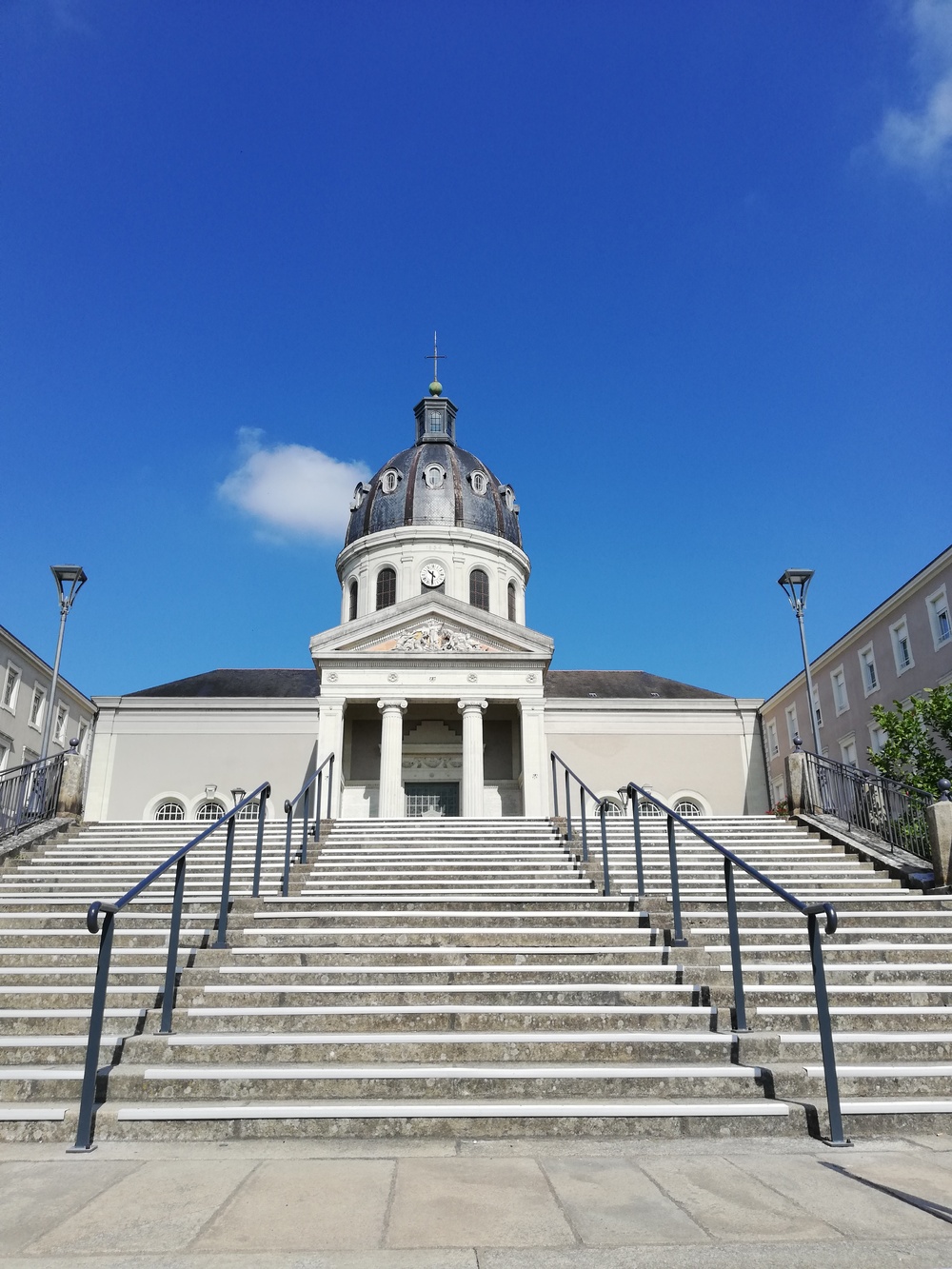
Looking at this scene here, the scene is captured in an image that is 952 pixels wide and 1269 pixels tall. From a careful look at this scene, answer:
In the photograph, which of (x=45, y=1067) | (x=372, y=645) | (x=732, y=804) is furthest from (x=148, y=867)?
(x=732, y=804)

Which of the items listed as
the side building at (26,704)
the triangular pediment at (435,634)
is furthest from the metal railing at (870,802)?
the side building at (26,704)

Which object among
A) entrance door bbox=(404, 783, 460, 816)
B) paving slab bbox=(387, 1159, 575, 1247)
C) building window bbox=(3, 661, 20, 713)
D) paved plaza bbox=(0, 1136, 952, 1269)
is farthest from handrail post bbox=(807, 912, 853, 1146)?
building window bbox=(3, 661, 20, 713)

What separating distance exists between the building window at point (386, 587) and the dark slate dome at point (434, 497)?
2329 millimetres

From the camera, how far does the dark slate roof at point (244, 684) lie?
131 ft

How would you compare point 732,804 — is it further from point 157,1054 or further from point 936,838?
point 157,1054

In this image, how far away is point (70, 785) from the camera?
16.5 m

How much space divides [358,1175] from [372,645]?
23.1m

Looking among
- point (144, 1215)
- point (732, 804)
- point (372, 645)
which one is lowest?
point (144, 1215)

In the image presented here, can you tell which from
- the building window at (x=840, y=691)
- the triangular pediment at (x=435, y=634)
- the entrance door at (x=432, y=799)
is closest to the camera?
the triangular pediment at (x=435, y=634)

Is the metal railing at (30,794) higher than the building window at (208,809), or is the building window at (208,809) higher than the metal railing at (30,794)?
the building window at (208,809)

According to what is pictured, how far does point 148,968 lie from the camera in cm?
745

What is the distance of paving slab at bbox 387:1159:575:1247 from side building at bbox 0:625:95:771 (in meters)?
27.1

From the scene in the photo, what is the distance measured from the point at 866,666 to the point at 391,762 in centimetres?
1775

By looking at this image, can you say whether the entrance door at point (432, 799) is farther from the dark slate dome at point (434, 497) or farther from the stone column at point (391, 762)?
the dark slate dome at point (434, 497)
